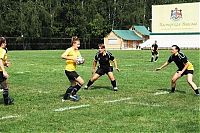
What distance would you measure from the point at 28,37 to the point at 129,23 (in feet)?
87.9

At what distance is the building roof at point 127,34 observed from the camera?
89312mm

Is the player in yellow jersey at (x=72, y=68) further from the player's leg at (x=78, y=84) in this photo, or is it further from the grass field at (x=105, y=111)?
the grass field at (x=105, y=111)

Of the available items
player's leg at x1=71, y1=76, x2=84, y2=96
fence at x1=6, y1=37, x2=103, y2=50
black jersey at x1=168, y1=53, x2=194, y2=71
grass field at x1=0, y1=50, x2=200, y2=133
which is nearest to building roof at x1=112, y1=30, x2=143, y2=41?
fence at x1=6, y1=37, x2=103, y2=50

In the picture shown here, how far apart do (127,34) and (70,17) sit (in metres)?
13.4

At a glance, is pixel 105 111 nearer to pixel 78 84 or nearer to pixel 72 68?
pixel 78 84

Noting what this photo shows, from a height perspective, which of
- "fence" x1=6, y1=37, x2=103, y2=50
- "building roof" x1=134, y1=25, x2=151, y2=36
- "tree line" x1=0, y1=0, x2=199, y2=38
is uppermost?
"tree line" x1=0, y1=0, x2=199, y2=38

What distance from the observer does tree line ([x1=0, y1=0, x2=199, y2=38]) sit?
77125 mm

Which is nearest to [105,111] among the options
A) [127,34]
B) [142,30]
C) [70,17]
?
[70,17]

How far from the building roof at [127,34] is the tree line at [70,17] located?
10.3 feet

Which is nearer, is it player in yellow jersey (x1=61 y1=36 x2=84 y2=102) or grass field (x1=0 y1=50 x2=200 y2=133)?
grass field (x1=0 y1=50 x2=200 y2=133)

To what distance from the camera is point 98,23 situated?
87.0 meters

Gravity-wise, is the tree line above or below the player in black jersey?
above

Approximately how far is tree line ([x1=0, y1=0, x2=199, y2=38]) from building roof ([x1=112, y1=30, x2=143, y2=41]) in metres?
3.13

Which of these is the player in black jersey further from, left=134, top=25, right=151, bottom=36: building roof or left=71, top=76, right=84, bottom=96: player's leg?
left=134, top=25, right=151, bottom=36: building roof
